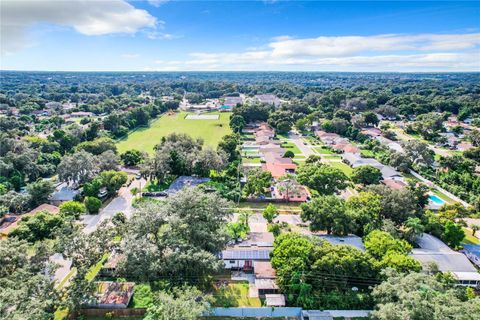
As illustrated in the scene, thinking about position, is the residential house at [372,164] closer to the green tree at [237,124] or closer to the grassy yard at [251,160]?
the grassy yard at [251,160]

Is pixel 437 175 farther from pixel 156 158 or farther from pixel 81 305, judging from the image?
pixel 81 305

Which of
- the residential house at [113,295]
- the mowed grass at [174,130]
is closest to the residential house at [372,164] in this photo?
the mowed grass at [174,130]

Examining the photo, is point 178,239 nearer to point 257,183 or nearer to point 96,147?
point 257,183

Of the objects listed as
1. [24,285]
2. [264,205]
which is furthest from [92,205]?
[264,205]

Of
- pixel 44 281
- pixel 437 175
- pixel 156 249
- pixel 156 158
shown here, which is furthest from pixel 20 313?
pixel 437 175

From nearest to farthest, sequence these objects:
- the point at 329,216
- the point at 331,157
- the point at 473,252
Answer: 1. the point at 473,252
2. the point at 329,216
3. the point at 331,157

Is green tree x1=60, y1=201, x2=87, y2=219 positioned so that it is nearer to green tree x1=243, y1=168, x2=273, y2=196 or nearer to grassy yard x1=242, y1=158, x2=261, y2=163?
green tree x1=243, y1=168, x2=273, y2=196

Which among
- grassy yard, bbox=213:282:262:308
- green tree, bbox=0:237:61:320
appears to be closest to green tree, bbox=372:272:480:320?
grassy yard, bbox=213:282:262:308
